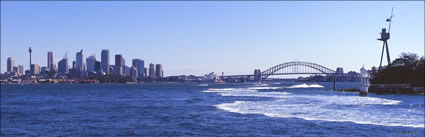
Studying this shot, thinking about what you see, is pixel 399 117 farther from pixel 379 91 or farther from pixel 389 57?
Result: pixel 389 57

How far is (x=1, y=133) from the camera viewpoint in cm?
2786

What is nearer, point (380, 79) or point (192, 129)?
point (192, 129)

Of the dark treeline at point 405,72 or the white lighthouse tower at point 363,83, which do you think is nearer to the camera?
the white lighthouse tower at point 363,83

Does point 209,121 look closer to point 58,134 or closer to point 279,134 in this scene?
point 279,134

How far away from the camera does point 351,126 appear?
28750 millimetres

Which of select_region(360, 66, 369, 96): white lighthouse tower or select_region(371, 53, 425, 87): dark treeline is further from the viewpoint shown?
select_region(371, 53, 425, 87): dark treeline

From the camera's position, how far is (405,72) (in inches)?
3868

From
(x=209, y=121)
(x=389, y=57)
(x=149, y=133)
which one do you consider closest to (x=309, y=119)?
(x=209, y=121)

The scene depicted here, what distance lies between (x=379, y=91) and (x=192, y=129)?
68358 mm

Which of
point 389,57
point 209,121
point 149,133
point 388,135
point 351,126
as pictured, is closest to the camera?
point 388,135

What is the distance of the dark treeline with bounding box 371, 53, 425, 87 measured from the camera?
95.6 meters

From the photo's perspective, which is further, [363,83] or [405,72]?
[405,72]

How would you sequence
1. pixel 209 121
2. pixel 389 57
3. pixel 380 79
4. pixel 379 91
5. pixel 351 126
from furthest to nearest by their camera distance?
pixel 389 57 < pixel 380 79 < pixel 379 91 < pixel 209 121 < pixel 351 126

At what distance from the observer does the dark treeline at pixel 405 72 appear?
9556cm
